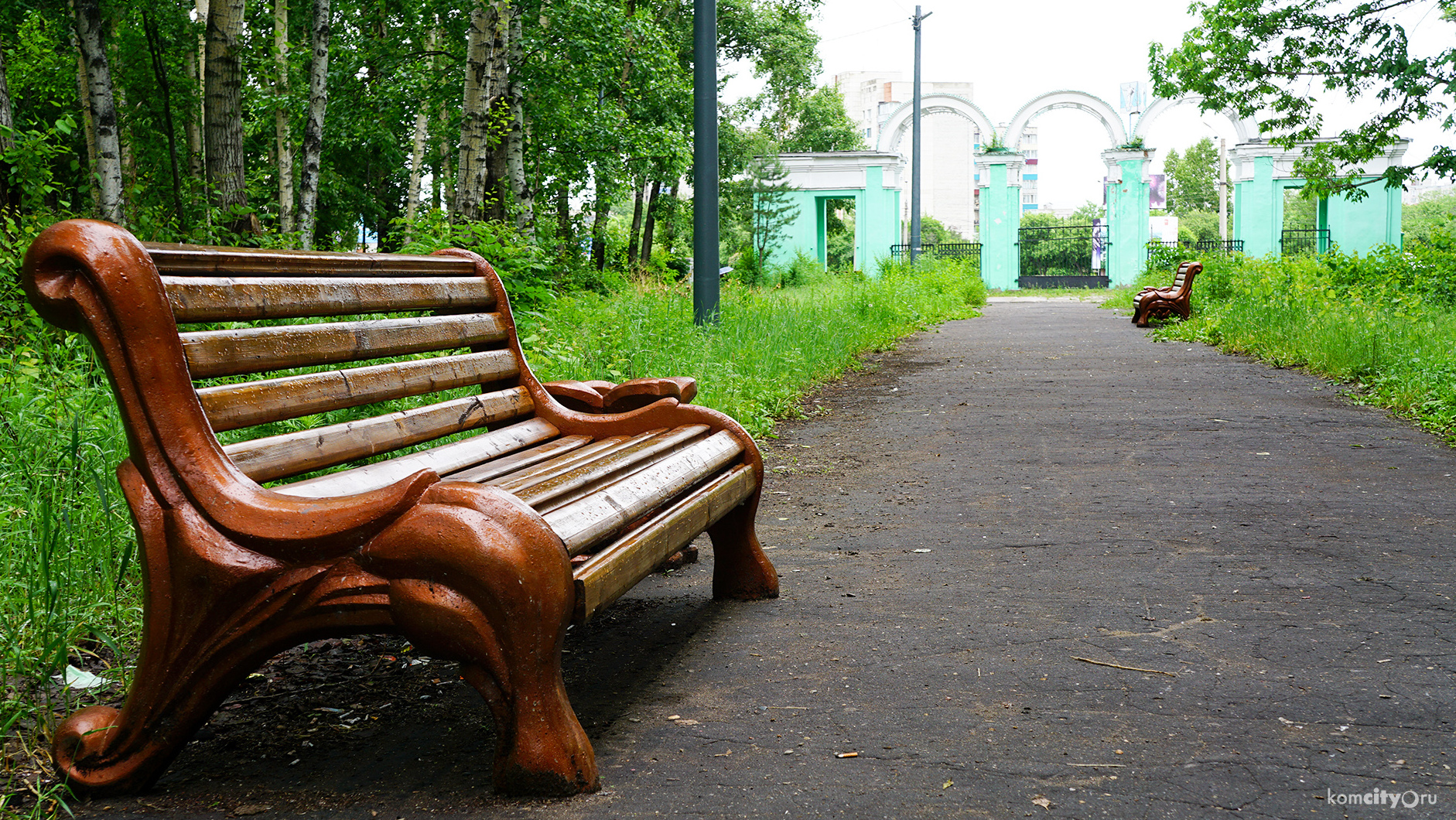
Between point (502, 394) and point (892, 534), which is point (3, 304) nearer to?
point (502, 394)

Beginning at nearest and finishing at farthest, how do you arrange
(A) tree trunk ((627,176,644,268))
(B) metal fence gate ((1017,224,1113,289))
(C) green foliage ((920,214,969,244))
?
(A) tree trunk ((627,176,644,268))
(B) metal fence gate ((1017,224,1113,289))
(C) green foliage ((920,214,969,244))

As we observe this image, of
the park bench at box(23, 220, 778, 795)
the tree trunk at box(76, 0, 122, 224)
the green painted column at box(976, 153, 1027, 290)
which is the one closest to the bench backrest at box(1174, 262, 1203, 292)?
the tree trunk at box(76, 0, 122, 224)

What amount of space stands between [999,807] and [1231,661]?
46.7 inches

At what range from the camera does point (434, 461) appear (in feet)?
9.64

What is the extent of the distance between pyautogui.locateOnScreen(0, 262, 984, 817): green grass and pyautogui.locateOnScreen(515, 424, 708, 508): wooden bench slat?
0.95 metres

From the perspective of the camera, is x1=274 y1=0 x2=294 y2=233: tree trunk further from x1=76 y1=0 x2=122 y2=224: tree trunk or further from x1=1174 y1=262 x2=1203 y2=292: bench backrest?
x1=1174 y1=262 x2=1203 y2=292: bench backrest

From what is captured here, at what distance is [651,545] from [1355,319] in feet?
32.7

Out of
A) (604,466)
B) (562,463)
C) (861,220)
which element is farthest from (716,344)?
(861,220)

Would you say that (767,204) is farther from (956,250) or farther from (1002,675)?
(1002,675)

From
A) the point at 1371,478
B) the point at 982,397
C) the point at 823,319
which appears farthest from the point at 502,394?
the point at 823,319

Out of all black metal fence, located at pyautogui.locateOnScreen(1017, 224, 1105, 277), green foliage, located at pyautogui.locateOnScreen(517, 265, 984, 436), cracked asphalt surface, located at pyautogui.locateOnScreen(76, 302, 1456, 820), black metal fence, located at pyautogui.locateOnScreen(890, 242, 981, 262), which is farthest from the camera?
black metal fence, located at pyautogui.locateOnScreen(1017, 224, 1105, 277)

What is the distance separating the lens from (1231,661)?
2.95m

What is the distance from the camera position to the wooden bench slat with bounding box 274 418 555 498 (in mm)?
2531

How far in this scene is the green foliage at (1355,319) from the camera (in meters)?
7.85
